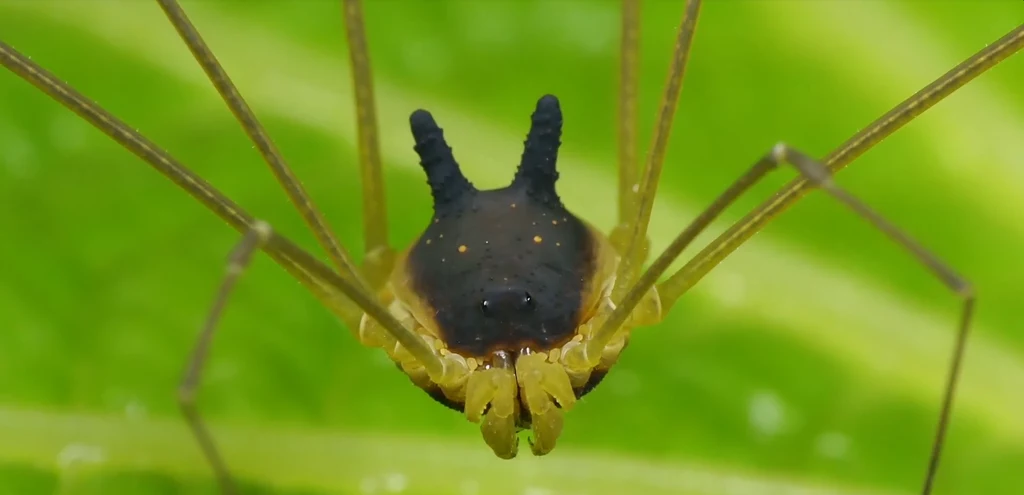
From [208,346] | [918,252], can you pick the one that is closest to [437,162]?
[208,346]

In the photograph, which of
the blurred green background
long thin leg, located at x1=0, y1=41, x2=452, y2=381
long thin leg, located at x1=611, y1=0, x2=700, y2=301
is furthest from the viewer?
the blurred green background

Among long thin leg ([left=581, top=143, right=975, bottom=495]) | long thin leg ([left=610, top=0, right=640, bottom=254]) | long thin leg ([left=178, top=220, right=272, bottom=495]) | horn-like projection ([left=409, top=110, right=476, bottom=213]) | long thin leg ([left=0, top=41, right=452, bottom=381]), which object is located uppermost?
long thin leg ([left=610, top=0, right=640, bottom=254])

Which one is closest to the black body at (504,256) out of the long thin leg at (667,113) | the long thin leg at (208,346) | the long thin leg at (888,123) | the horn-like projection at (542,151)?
the horn-like projection at (542,151)

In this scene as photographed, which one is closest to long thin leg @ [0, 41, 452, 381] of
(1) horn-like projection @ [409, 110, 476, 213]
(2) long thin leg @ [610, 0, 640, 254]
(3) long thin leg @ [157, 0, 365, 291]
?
(3) long thin leg @ [157, 0, 365, 291]

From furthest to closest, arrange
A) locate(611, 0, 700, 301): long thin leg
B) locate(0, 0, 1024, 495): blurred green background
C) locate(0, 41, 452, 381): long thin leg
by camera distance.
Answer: locate(0, 0, 1024, 495): blurred green background, locate(611, 0, 700, 301): long thin leg, locate(0, 41, 452, 381): long thin leg

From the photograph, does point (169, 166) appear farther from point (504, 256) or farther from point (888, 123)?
point (888, 123)

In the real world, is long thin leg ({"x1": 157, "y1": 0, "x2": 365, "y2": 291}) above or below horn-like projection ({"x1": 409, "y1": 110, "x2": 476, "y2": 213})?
below

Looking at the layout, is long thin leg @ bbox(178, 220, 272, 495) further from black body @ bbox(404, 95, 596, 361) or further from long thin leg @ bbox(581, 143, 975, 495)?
long thin leg @ bbox(581, 143, 975, 495)
